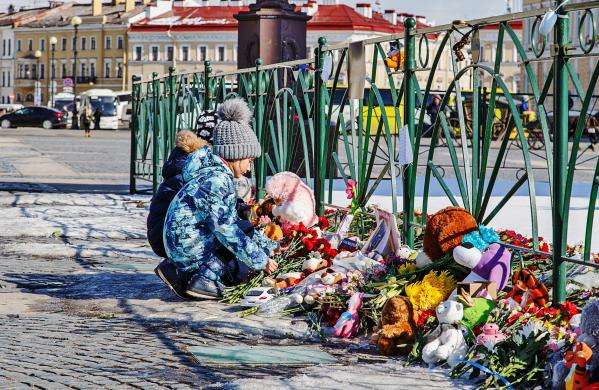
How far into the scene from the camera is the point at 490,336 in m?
5.17

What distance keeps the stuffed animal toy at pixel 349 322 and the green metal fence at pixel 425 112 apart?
836 mm

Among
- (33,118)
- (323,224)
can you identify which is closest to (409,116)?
(323,224)

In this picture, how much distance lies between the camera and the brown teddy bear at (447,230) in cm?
615

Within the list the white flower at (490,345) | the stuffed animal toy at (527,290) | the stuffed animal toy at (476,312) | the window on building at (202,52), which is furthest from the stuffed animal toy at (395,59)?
the window on building at (202,52)

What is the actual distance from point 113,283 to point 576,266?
10.2 feet

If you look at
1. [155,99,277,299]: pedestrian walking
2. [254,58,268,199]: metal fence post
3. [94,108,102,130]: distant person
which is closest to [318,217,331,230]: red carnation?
[155,99,277,299]: pedestrian walking

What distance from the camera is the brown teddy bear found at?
20.2ft

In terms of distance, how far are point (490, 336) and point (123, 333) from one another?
1851 millimetres

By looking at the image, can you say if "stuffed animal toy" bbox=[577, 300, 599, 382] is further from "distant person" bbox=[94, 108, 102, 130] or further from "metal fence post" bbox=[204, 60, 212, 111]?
"distant person" bbox=[94, 108, 102, 130]

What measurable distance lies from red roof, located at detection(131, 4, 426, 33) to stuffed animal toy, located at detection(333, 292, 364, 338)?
316ft

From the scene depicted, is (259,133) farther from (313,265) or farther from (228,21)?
(228,21)

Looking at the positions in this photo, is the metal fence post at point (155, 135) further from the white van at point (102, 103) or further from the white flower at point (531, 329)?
the white van at point (102, 103)

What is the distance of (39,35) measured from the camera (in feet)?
443

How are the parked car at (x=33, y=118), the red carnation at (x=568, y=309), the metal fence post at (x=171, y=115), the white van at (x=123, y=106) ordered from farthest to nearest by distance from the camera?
the white van at (x=123, y=106) < the parked car at (x=33, y=118) < the metal fence post at (x=171, y=115) < the red carnation at (x=568, y=309)
